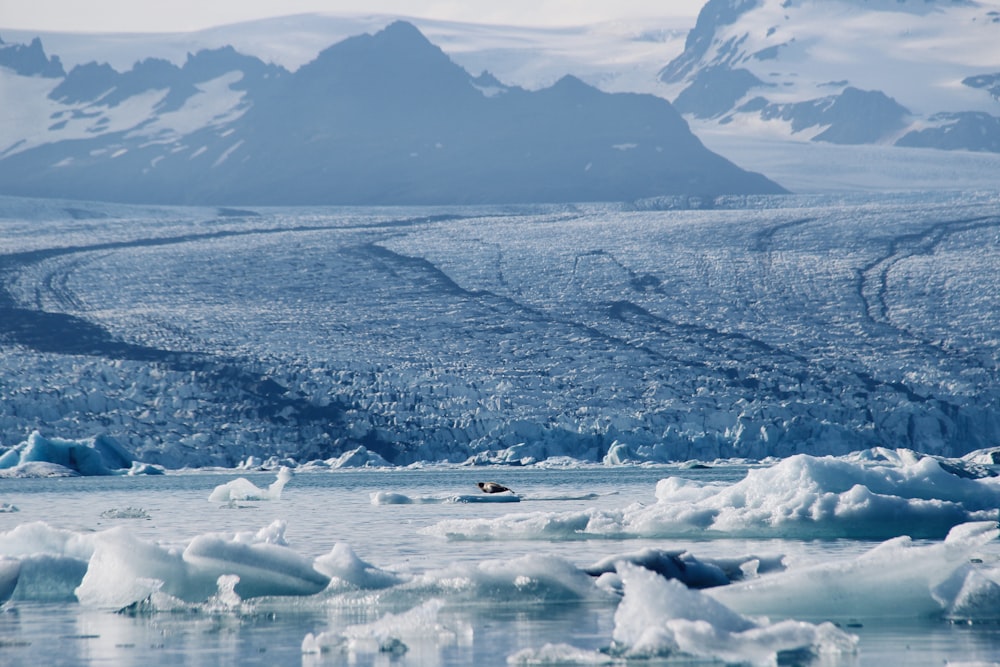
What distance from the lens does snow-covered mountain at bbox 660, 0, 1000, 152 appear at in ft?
316

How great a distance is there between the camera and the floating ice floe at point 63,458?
72.8ft

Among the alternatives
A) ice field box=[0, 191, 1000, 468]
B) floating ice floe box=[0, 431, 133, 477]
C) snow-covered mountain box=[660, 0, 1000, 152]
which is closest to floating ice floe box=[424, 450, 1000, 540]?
floating ice floe box=[0, 431, 133, 477]

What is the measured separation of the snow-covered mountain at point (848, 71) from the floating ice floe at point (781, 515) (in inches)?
3384

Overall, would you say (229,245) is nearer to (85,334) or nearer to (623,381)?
(85,334)

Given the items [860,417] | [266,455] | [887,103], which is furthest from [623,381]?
[887,103]

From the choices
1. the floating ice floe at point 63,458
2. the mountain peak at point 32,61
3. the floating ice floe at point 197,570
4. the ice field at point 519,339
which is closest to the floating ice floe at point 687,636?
the floating ice floe at point 197,570

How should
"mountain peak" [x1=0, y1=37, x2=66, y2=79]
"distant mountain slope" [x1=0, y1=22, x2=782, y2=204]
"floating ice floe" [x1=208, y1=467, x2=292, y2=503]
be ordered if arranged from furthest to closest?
1. "mountain peak" [x1=0, y1=37, x2=66, y2=79]
2. "distant mountain slope" [x1=0, y1=22, x2=782, y2=204]
3. "floating ice floe" [x1=208, y1=467, x2=292, y2=503]

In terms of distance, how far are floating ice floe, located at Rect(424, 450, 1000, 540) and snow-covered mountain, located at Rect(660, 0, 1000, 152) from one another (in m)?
85.9

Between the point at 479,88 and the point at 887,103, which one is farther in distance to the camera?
the point at 887,103

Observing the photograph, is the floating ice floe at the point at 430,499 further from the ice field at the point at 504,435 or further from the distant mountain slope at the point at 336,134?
the distant mountain slope at the point at 336,134

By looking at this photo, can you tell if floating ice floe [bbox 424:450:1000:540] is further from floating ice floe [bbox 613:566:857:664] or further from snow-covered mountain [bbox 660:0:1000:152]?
snow-covered mountain [bbox 660:0:1000:152]

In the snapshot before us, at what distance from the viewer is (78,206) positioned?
5328cm

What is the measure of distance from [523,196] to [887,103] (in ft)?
133

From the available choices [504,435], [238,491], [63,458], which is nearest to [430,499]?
[238,491]
